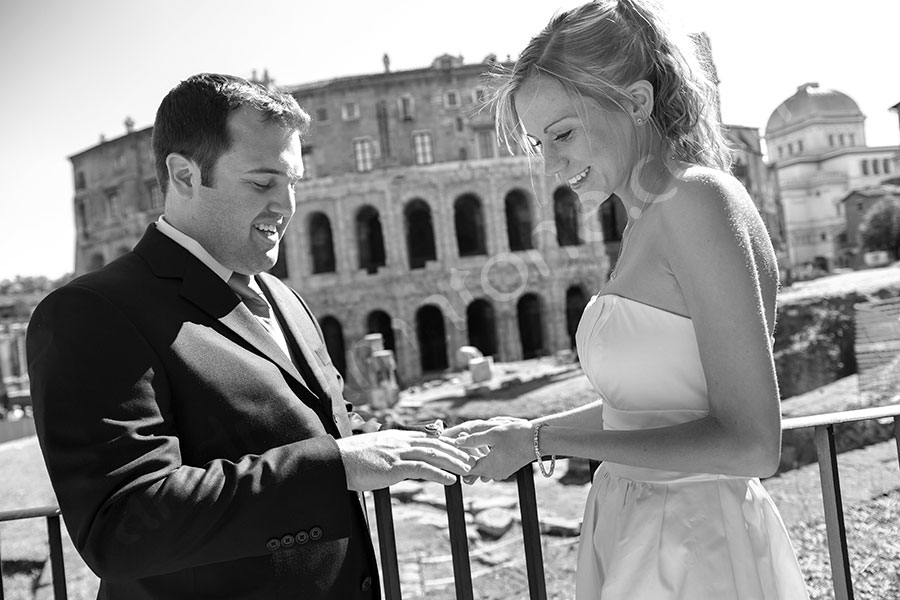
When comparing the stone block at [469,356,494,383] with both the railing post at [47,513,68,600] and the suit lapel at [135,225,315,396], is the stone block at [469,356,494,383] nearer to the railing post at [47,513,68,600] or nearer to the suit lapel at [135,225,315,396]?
the railing post at [47,513,68,600]

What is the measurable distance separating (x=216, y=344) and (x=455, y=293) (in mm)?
32190

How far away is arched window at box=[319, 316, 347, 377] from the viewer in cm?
3550

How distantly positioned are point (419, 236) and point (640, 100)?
35069mm

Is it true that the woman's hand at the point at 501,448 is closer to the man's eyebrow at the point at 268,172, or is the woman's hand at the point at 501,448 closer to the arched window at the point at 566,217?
the man's eyebrow at the point at 268,172

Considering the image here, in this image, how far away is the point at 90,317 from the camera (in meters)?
1.91

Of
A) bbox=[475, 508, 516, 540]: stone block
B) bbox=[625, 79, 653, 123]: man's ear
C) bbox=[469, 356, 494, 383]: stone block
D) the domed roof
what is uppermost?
the domed roof

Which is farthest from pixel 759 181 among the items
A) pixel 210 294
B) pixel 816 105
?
pixel 210 294

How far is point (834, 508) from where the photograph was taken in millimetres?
2746

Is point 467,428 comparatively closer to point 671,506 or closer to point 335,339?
point 671,506

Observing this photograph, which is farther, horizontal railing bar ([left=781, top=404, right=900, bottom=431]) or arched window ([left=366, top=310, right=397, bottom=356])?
arched window ([left=366, top=310, right=397, bottom=356])

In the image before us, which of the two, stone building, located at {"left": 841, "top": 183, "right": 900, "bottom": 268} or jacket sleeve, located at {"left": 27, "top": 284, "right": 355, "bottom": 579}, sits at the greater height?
stone building, located at {"left": 841, "top": 183, "right": 900, "bottom": 268}

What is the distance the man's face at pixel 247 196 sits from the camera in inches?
88.3

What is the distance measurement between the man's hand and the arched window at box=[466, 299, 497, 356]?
32.9 meters

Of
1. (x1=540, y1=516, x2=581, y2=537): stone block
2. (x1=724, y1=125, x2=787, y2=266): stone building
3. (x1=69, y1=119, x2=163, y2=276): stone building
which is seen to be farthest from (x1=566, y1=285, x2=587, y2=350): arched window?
(x1=540, y1=516, x2=581, y2=537): stone block
